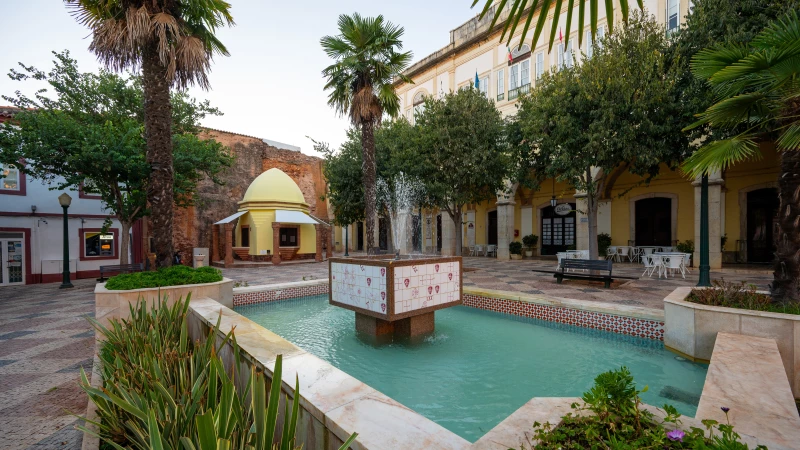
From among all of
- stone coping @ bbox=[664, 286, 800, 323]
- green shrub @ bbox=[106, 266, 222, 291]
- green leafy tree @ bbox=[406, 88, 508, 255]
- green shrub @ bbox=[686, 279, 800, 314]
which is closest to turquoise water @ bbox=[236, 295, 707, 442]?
stone coping @ bbox=[664, 286, 800, 323]

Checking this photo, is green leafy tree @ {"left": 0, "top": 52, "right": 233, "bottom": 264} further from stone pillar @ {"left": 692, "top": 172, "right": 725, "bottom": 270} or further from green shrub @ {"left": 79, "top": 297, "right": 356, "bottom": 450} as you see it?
stone pillar @ {"left": 692, "top": 172, "right": 725, "bottom": 270}

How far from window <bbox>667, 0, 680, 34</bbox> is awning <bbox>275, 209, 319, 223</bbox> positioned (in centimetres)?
1793

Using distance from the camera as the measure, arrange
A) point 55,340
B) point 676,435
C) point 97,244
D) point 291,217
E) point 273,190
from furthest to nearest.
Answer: point 273,190
point 291,217
point 97,244
point 55,340
point 676,435

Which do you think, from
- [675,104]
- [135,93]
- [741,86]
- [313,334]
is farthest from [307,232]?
Result: [741,86]

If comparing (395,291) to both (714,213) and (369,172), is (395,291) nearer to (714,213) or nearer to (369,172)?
(369,172)

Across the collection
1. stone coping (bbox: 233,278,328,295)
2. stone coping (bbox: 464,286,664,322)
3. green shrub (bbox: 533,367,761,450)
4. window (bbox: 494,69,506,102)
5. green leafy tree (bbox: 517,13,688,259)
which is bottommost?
stone coping (bbox: 233,278,328,295)

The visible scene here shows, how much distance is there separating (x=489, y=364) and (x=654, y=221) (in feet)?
48.9

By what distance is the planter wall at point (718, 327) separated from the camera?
13.0 feet

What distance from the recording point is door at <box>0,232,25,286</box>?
12.8 metres

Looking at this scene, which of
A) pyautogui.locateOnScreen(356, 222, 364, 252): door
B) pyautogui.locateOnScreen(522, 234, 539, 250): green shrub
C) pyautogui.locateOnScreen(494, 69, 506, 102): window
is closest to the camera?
pyautogui.locateOnScreen(494, 69, 506, 102): window

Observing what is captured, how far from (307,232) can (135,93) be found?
399 inches

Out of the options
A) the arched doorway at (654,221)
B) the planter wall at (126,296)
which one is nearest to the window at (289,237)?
the planter wall at (126,296)

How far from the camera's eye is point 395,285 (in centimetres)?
534

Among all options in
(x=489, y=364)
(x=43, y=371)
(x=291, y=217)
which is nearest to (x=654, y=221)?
(x=489, y=364)
